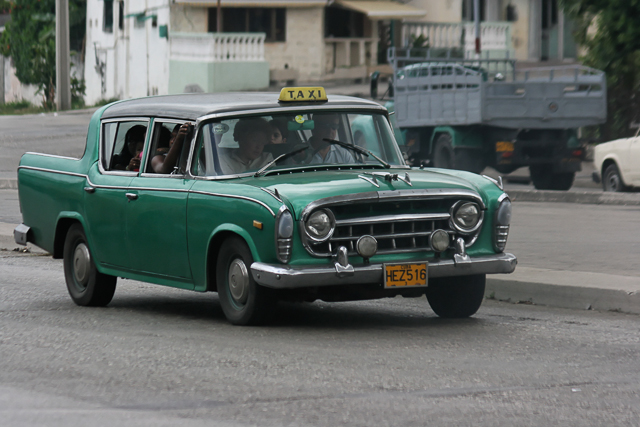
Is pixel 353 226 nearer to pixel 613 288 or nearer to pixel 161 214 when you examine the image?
pixel 161 214

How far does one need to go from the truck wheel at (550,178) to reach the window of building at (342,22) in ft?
76.8

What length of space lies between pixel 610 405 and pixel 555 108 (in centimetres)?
1594

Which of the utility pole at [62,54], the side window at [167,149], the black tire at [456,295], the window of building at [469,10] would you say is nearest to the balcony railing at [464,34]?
the window of building at [469,10]

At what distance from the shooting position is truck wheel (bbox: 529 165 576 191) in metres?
21.9

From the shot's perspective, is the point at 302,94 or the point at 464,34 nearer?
the point at 302,94

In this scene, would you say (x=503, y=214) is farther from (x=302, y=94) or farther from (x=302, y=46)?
(x=302, y=46)

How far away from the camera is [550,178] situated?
21922mm

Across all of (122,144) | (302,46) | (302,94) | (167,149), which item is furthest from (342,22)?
(302,94)

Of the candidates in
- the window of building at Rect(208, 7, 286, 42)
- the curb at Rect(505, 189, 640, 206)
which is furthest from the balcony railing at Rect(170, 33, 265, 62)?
the curb at Rect(505, 189, 640, 206)

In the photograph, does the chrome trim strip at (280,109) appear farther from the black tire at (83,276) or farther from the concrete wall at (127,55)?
the concrete wall at (127,55)

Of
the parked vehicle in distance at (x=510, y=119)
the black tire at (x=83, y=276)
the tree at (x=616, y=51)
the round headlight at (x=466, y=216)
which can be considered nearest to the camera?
the round headlight at (x=466, y=216)

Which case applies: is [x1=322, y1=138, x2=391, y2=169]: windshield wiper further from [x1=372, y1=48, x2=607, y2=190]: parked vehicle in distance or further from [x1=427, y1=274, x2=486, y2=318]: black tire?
[x1=372, y1=48, x2=607, y2=190]: parked vehicle in distance

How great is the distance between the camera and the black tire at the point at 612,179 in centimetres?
2016

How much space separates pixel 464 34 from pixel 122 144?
37.3 metres
